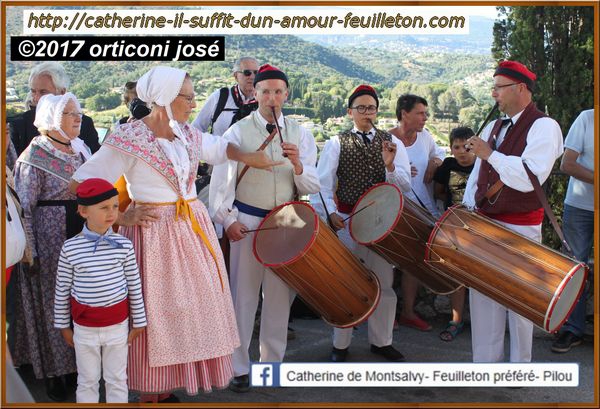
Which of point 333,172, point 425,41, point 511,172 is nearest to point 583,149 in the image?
point 511,172

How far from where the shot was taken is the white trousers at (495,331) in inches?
167

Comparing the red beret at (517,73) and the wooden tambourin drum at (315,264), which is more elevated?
the red beret at (517,73)

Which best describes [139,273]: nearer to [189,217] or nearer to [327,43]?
[189,217]

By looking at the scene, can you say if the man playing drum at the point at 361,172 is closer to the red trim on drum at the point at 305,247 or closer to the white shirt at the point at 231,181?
the white shirt at the point at 231,181

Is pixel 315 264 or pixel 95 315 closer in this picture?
pixel 95 315

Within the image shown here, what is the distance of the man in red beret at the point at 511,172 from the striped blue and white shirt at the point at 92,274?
1.97 metres

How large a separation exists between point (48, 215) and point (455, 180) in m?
2.80

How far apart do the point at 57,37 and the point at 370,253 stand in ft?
7.55

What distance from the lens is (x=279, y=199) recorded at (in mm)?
4188

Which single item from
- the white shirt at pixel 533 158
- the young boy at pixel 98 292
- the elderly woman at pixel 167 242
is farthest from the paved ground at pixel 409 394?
the white shirt at pixel 533 158

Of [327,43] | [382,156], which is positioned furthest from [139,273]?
[327,43]

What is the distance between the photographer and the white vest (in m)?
4.16

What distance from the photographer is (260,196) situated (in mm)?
4172

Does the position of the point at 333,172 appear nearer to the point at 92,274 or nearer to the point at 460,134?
the point at 460,134
